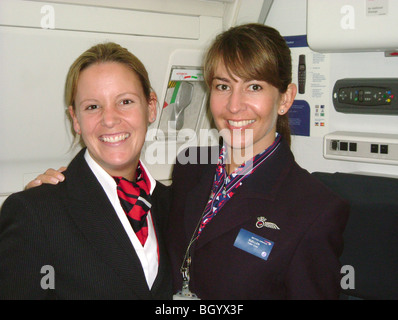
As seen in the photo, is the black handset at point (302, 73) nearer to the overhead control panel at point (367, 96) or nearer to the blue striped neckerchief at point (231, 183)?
the overhead control panel at point (367, 96)

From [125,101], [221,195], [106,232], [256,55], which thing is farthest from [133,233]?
[256,55]

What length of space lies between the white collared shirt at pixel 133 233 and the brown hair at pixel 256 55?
59 cm

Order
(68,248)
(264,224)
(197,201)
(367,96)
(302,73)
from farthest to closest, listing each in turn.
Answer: (302,73), (367,96), (197,201), (264,224), (68,248)

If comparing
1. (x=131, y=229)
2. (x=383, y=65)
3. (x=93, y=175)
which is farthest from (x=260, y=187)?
(x=383, y=65)

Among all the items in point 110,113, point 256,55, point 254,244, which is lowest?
point 254,244

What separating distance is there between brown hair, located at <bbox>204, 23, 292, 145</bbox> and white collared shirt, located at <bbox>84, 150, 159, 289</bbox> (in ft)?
1.94

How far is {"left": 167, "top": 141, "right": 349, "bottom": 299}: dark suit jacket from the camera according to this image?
58.4 inches

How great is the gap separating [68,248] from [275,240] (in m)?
0.68

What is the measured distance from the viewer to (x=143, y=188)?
1828 mm

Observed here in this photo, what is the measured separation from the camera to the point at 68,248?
147 centimetres

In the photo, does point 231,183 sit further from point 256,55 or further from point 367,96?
point 367,96

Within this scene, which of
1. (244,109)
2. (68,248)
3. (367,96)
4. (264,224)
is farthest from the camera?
(367,96)

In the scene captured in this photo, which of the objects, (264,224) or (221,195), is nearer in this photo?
(264,224)

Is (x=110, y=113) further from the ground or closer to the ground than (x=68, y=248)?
further from the ground
